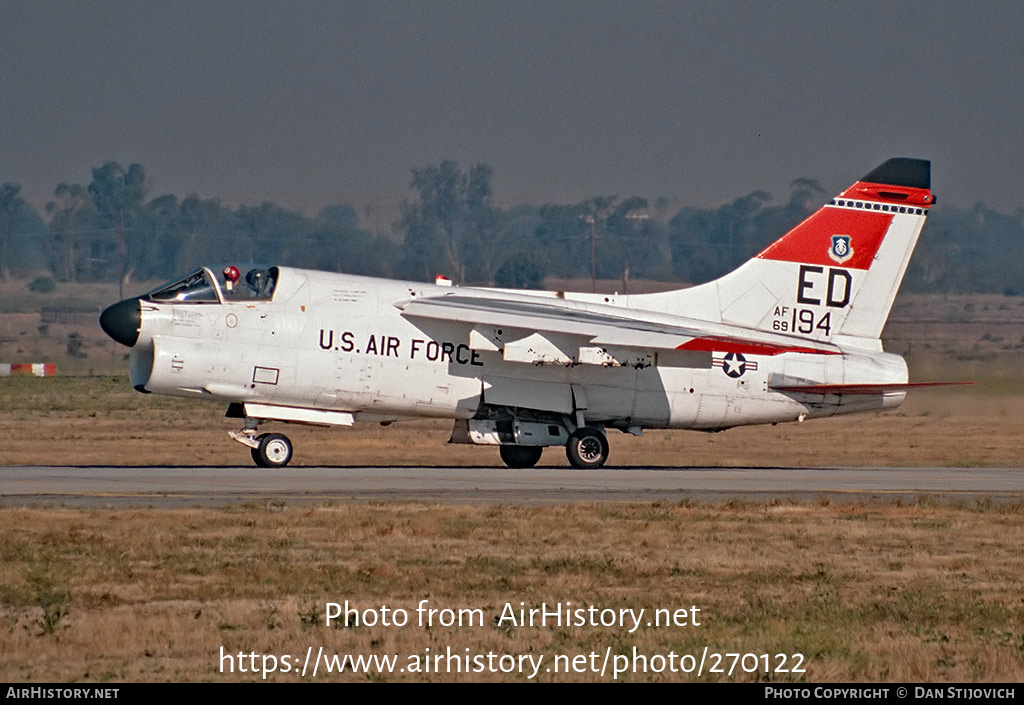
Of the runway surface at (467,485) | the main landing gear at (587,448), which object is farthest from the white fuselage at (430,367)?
the runway surface at (467,485)

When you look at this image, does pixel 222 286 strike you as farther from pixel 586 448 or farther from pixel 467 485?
pixel 586 448

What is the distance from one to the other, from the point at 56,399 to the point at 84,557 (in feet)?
115

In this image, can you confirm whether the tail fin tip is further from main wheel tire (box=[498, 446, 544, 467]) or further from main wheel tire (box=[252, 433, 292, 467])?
main wheel tire (box=[252, 433, 292, 467])

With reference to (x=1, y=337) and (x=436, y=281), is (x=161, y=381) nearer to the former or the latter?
(x=436, y=281)

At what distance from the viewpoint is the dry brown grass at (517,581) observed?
9.86 m

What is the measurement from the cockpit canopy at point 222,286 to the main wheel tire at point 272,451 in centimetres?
234

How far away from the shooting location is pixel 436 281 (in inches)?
1039

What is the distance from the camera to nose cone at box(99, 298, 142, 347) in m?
22.5

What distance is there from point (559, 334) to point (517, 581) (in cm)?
1138

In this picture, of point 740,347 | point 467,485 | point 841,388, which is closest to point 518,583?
point 467,485

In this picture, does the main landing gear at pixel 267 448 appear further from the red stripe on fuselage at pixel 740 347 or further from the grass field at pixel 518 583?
the red stripe on fuselage at pixel 740 347

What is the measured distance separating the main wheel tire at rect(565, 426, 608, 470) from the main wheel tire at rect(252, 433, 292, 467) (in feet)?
15.3

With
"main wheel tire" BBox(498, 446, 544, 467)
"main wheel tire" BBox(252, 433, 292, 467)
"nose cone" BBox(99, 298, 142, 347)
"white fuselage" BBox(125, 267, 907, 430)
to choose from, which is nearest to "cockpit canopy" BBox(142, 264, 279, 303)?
"white fuselage" BBox(125, 267, 907, 430)

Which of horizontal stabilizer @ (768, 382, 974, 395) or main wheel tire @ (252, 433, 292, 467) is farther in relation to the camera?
horizontal stabilizer @ (768, 382, 974, 395)
